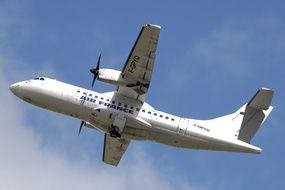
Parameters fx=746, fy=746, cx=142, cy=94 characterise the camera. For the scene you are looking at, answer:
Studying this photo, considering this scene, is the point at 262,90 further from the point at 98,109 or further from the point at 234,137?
the point at 98,109

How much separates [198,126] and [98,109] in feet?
20.2

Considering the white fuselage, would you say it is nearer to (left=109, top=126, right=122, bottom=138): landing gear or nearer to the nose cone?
the nose cone

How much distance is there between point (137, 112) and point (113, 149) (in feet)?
18.4

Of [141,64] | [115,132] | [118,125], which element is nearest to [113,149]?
[115,132]

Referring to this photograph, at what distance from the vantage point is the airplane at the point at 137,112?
4472 cm

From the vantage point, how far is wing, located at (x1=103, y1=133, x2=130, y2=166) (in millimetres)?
49819

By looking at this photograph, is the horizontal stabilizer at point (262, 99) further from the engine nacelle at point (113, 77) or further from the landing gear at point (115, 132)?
the landing gear at point (115, 132)

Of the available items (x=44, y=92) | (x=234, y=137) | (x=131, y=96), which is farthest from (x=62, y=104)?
(x=234, y=137)

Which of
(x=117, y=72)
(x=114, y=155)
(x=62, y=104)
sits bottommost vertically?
(x=114, y=155)

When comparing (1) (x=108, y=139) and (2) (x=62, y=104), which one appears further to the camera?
(1) (x=108, y=139)

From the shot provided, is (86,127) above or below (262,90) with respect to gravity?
below

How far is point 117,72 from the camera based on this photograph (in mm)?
44906

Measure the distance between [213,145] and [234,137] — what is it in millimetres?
1780

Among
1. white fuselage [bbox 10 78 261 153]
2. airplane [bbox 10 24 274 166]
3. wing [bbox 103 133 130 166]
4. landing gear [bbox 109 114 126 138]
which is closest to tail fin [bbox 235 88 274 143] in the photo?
airplane [bbox 10 24 274 166]
